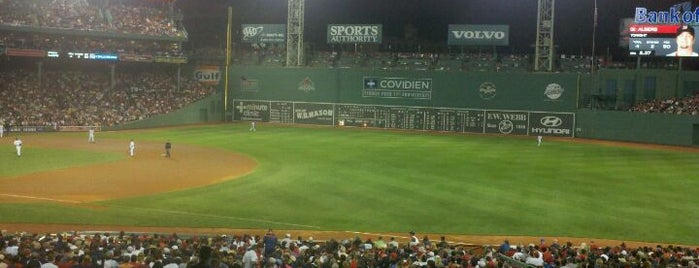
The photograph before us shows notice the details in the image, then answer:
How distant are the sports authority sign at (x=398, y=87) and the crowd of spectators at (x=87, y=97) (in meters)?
16.1

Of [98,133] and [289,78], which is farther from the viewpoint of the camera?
[289,78]

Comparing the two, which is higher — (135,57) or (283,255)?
(135,57)

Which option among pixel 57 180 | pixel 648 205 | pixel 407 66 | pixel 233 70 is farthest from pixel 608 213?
pixel 233 70

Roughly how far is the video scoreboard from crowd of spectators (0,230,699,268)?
39052 millimetres

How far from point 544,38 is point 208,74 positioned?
31.5 meters

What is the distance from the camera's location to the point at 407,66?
194 ft

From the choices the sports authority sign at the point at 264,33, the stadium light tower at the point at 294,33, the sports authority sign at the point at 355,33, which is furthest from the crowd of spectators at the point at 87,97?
the sports authority sign at the point at 355,33

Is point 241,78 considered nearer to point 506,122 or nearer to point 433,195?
point 506,122

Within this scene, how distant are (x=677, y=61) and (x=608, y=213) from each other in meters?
36.3

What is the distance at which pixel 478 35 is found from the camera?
57.3 meters

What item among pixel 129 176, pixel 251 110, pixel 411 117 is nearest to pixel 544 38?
pixel 411 117

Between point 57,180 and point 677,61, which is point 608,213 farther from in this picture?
point 677,61

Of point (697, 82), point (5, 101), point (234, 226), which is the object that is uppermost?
point (697, 82)

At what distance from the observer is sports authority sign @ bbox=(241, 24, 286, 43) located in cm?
6219
